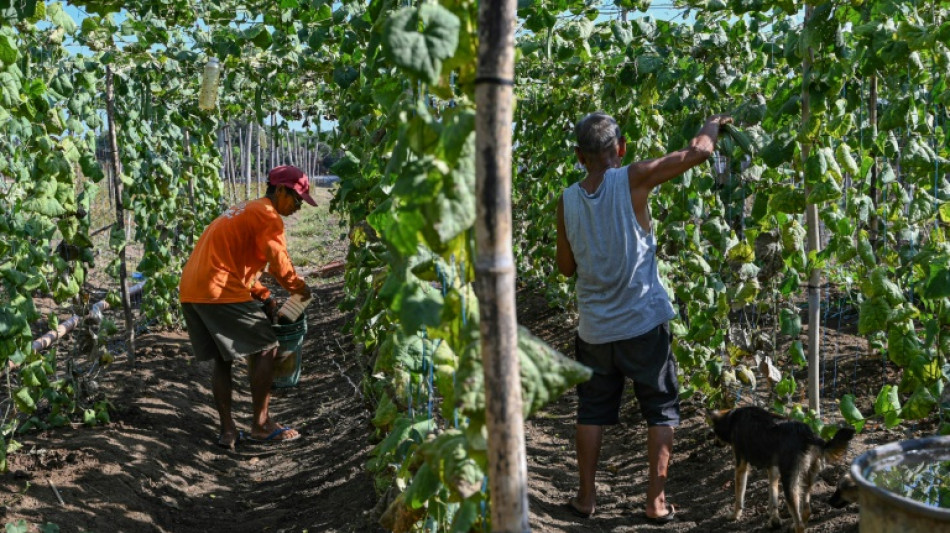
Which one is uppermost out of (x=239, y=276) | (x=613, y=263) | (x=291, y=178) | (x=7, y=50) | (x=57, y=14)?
(x=57, y=14)

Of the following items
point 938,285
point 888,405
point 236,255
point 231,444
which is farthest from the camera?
point 231,444

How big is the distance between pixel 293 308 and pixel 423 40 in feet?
14.1

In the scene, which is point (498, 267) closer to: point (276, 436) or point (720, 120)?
point (720, 120)

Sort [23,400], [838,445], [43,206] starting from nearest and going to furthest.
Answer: [838,445] → [43,206] → [23,400]

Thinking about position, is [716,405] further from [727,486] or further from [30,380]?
[30,380]

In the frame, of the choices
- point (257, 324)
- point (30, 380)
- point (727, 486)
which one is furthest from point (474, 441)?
point (257, 324)

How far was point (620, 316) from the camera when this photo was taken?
3717 mm

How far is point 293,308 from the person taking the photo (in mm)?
5805

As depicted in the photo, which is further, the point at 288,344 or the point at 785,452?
the point at 288,344

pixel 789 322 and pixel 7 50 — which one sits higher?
pixel 7 50

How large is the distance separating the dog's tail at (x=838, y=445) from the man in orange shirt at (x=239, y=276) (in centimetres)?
305

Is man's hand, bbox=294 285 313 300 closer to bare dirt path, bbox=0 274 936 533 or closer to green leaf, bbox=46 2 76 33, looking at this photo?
bare dirt path, bbox=0 274 936 533

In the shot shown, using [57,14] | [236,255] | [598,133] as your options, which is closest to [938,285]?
[598,133]

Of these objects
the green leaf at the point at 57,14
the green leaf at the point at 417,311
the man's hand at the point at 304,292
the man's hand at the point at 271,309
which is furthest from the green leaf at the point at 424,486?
the man's hand at the point at 271,309
